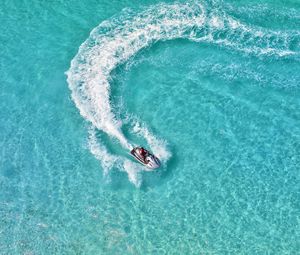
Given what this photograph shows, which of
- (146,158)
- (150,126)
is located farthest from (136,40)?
(146,158)

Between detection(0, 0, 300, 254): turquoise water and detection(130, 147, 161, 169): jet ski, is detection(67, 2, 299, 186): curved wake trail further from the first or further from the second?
detection(130, 147, 161, 169): jet ski

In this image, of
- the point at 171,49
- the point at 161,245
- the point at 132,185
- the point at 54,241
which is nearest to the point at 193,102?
the point at 171,49

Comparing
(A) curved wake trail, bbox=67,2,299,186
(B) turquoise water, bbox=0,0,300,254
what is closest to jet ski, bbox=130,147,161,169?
(B) turquoise water, bbox=0,0,300,254

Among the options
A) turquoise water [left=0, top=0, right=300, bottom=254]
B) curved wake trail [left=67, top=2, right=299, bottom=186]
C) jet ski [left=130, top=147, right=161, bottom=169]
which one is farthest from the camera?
curved wake trail [left=67, top=2, right=299, bottom=186]

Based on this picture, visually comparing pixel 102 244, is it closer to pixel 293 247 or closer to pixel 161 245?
pixel 161 245

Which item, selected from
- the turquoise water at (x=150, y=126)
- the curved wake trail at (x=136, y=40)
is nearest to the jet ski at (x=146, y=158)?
the turquoise water at (x=150, y=126)

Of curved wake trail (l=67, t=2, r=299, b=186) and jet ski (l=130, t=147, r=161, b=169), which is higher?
curved wake trail (l=67, t=2, r=299, b=186)

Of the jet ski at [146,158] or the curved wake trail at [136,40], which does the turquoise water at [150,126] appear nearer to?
the curved wake trail at [136,40]

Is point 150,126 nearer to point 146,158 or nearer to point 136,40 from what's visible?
point 146,158
